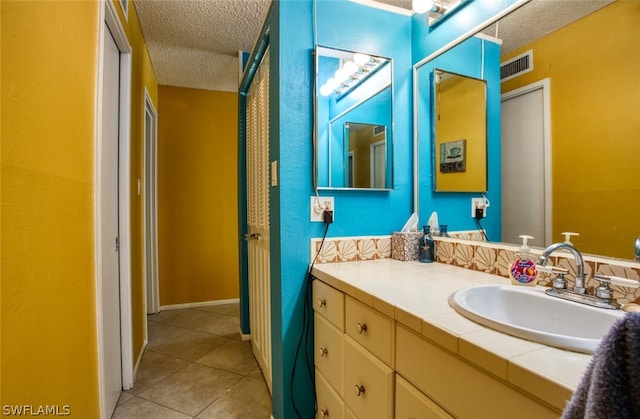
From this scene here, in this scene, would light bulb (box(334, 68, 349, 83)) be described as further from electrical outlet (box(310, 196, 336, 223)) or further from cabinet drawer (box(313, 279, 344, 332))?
cabinet drawer (box(313, 279, 344, 332))

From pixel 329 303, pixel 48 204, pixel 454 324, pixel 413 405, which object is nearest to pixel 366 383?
pixel 413 405

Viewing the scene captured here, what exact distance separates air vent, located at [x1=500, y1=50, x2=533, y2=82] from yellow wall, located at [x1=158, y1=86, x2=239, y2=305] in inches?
120

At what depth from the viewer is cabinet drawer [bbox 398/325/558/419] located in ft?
1.71

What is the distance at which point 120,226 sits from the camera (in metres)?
1.81

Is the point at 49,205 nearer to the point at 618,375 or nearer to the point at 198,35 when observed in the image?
the point at 618,375

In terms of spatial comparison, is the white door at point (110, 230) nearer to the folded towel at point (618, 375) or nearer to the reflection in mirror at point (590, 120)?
the folded towel at point (618, 375)

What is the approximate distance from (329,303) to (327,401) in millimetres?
429

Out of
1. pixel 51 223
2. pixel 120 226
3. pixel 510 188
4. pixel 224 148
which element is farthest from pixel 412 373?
pixel 224 148

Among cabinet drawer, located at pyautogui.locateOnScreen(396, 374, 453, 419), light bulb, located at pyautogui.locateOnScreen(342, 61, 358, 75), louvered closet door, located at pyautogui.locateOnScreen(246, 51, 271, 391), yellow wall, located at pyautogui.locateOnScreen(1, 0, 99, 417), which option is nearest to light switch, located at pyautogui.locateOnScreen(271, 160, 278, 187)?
louvered closet door, located at pyautogui.locateOnScreen(246, 51, 271, 391)

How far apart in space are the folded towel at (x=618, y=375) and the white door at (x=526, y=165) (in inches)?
33.6

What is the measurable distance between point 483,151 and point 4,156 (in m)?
1.63

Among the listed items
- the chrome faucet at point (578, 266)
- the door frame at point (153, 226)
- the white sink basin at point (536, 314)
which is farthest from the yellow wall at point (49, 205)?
the door frame at point (153, 226)

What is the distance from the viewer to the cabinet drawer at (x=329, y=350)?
Answer: 1.13m

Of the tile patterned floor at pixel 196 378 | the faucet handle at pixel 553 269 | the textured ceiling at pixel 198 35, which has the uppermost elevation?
the textured ceiling at pixel 198 35
